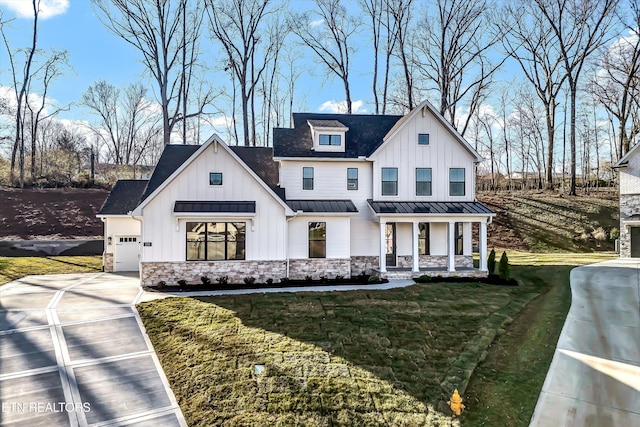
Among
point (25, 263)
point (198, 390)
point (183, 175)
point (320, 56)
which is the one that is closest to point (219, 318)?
point (198, 390)

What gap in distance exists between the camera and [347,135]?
18.5m

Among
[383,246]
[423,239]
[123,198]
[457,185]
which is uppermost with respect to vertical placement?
[457,185]

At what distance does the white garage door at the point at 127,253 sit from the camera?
17.9m

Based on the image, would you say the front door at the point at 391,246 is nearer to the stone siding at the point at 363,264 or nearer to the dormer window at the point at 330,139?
the stone siding at the point at 363,264

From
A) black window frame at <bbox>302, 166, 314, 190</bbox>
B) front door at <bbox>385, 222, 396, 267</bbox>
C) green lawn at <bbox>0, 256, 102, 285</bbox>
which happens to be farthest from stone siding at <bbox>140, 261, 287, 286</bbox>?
green lawn at <bbox>0, 256, 102, 285</bbox>

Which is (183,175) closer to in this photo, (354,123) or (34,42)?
(354,123)

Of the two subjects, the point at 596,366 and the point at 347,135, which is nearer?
the point at 596,366

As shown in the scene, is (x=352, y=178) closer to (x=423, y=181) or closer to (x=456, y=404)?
(x=423, y=181)

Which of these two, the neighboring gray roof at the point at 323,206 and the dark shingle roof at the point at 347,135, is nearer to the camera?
the neighboring gray roof at the point at 323,206

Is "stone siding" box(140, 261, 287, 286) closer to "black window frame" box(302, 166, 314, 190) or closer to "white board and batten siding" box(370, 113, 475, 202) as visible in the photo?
"black window frame" box(302, 166, 314, 190)

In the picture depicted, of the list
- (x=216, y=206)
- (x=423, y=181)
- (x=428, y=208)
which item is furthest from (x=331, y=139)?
(x=216, y=206)

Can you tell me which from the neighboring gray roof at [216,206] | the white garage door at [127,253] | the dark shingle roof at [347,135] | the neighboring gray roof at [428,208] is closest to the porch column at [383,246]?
the neighboring gray roof at [428,208]

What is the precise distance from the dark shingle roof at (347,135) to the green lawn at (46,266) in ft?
39.0

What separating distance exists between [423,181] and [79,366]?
14802 millimetres
